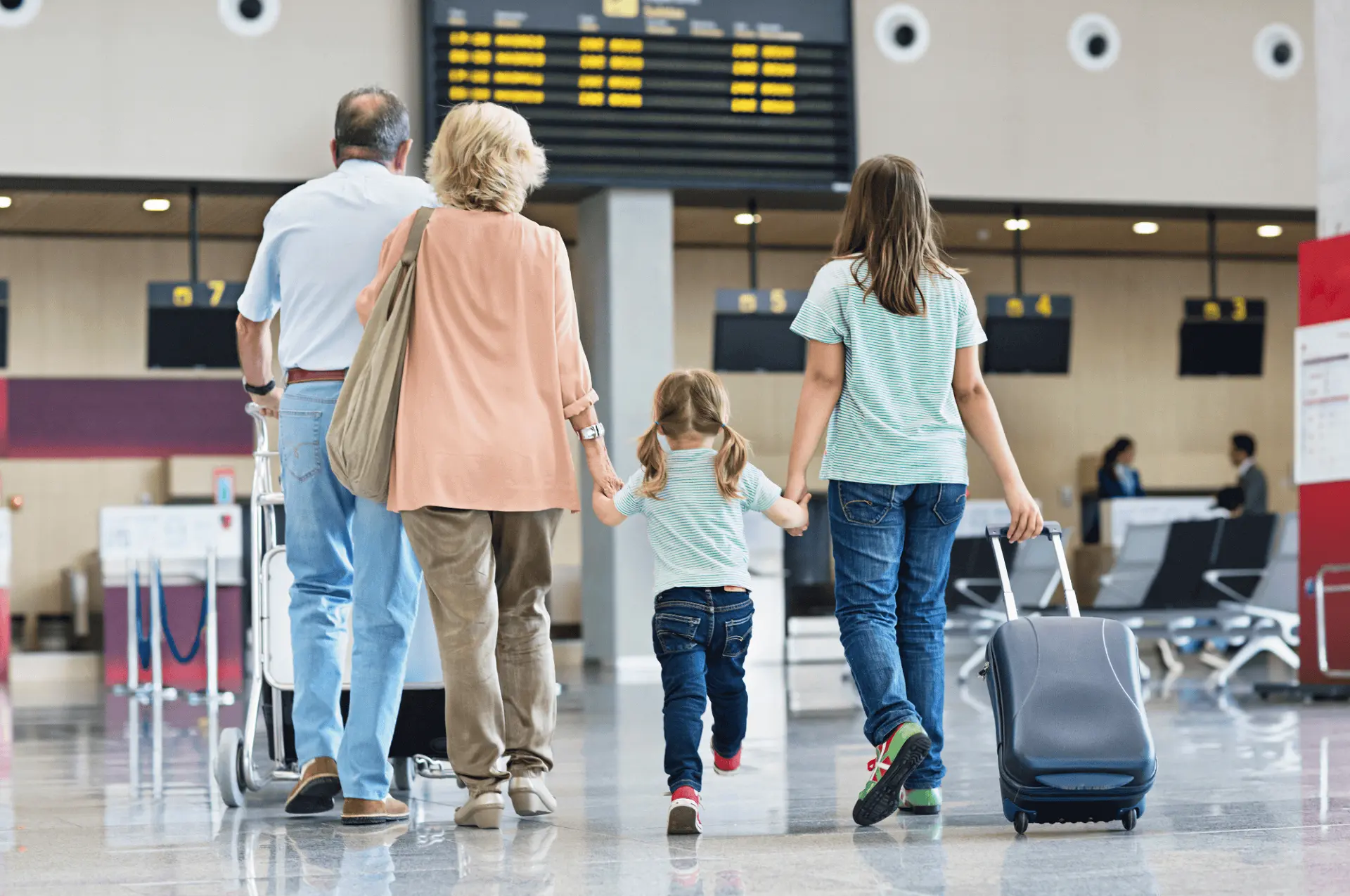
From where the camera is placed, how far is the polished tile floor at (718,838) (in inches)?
105

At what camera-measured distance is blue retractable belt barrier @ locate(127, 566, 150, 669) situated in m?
10.6

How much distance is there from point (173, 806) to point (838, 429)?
1.78 m

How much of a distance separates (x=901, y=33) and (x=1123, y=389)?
654 centimetres

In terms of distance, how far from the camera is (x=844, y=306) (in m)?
3.49

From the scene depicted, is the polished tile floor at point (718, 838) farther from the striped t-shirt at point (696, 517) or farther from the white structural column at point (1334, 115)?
the white structural column at point (1334, 115)

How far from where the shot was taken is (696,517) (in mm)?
3504

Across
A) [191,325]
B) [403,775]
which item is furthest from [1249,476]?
[403,775]

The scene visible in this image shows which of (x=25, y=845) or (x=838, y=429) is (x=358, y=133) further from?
(x=25, y=845)

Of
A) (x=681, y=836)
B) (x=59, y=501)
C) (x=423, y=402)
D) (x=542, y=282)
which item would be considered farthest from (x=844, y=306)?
(x=59, y=501)

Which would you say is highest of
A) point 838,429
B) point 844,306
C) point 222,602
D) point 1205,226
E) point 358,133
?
point 1205,226

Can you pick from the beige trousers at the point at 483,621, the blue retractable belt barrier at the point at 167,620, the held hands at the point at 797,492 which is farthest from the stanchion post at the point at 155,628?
the held hands at the point at 797,492

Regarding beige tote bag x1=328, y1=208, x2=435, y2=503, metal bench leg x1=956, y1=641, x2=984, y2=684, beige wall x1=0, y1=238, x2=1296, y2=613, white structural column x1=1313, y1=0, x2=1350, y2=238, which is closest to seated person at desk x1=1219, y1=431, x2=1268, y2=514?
beige wall x1=0, y1=238, x2=1296, y2=613

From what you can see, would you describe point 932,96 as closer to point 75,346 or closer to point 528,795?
point 75,346

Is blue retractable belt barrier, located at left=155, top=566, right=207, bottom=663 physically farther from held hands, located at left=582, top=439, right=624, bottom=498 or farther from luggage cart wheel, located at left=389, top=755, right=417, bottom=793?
held hands, located at left=582, top=439, right=624, bottom=498
